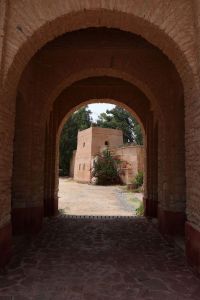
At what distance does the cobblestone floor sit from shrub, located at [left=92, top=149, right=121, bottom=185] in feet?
71.2

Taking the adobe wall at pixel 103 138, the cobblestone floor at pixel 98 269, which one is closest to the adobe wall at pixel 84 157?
the adobe wall at pixel 103 138

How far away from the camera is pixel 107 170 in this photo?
2964 cm

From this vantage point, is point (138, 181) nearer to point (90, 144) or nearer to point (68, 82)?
point (90, 144)

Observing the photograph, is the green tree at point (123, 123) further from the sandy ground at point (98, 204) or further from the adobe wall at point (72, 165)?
the sandy ground at point (98, 204)

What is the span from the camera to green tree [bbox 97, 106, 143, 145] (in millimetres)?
45469

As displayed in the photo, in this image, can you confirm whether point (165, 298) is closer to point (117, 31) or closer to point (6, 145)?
point (6, 145)

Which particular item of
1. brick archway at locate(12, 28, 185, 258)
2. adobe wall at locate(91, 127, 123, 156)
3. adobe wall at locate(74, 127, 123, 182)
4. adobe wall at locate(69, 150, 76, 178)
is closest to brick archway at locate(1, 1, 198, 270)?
brick archway at locate(12, 28, 185, 258)

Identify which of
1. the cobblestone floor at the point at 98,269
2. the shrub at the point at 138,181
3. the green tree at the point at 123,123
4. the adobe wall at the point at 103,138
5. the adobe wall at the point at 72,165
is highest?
the green tree at the point at 123,123

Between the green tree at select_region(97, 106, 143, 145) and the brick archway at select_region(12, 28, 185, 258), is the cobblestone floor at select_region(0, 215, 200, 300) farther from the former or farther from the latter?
the green tree at select_region(97, 106, 143, 145)

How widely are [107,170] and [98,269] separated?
2472 centimetres

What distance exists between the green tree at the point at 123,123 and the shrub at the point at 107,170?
1578 cm

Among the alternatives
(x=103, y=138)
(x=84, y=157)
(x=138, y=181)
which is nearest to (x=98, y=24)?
(x=138, y=181)

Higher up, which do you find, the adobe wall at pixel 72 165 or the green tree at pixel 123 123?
the green tree at pixel 123 123

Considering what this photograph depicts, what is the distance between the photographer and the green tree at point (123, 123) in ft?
149
